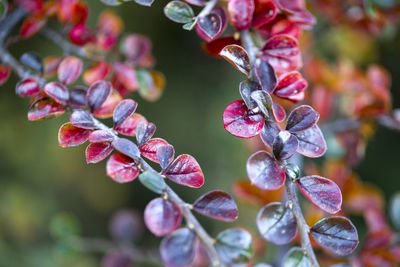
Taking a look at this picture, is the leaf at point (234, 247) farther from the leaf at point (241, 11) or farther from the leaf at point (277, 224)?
the leaf at point (241, 11)

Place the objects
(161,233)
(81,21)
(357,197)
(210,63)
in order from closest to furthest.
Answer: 1. (161,233)
2. (81,21)
3. (357,197)
4. (210,63)

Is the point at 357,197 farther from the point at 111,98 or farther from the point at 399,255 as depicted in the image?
the point at 111,98

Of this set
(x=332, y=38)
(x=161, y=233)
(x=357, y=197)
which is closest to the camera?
(x=161, y=233)

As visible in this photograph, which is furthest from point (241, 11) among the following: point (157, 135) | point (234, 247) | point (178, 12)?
point (157, 135)

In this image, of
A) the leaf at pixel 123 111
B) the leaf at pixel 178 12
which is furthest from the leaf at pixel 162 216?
the leaf at pixel 178 12

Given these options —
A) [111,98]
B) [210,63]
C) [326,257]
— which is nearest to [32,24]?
[111,98]

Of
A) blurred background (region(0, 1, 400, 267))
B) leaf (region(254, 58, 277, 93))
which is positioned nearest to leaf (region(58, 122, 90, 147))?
leaf (region(254, 58, 277, 93))

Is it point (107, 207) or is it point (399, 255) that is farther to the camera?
point (107, 207)

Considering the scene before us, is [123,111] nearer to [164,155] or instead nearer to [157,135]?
[164,155]
